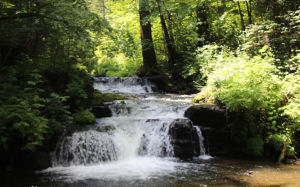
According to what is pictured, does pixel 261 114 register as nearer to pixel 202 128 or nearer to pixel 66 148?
pixel 202 128

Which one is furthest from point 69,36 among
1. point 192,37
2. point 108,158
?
point 192,37

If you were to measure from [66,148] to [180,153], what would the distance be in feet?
11.1

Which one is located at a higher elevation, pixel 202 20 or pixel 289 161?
pixel 202 20

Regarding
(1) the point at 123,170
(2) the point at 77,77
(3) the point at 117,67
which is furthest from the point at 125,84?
(1) the point at 123,170

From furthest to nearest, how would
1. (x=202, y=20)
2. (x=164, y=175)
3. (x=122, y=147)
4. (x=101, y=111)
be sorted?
(x=202, y=20) < (x=101, y=111) < (x=122, y=147) < (x=164, y=175)

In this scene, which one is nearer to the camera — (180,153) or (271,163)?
(271,163)

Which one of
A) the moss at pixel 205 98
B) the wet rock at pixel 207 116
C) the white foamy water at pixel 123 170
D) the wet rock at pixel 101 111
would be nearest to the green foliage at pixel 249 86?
the wet rock at pixel 207 116

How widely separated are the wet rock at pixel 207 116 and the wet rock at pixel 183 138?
600 mm

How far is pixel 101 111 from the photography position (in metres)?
8.70

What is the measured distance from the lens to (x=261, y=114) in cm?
782

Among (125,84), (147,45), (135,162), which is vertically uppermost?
(147,45)

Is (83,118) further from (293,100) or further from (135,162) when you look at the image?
(293,100)

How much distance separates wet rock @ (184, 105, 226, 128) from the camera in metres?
8.00

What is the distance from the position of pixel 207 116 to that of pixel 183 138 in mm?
1309
